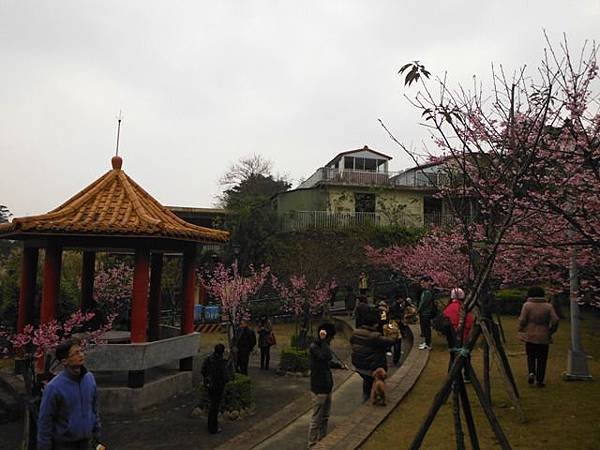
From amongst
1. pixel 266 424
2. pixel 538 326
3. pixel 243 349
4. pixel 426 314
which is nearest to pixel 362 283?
pixel 426 314

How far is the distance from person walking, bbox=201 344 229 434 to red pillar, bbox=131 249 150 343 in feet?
8.30

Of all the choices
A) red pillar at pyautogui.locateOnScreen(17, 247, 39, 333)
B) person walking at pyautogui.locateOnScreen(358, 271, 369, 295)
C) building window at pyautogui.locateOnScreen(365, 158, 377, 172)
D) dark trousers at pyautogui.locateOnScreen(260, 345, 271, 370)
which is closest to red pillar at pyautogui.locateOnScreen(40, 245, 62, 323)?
red pillar at pyautogui.locateOnScreen(17, 247, 39, 333)

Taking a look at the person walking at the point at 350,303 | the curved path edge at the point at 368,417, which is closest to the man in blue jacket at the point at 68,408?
the curved path edge at the point at 368,417

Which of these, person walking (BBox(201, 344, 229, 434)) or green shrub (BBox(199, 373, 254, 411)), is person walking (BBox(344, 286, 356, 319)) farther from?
person walking (BBox(201, 344, 229, 434))

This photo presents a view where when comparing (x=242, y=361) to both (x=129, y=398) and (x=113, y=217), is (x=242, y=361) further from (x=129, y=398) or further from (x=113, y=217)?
(x=113, y=217)

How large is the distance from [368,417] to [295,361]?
19.2ft

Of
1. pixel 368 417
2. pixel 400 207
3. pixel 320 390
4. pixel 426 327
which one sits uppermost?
pixel 400 207

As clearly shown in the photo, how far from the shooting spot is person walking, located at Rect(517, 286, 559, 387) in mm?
7430

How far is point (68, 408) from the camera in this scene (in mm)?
4453

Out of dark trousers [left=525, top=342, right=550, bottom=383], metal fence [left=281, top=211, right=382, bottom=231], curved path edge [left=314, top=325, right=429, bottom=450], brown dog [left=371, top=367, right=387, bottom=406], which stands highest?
metal fence [left=281, top=211, right=382, bottom=231]

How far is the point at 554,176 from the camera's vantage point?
7.19m

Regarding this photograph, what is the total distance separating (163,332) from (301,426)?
7.77 m

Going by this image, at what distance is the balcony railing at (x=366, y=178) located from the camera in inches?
1209

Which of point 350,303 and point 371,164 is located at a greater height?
point 371,164
